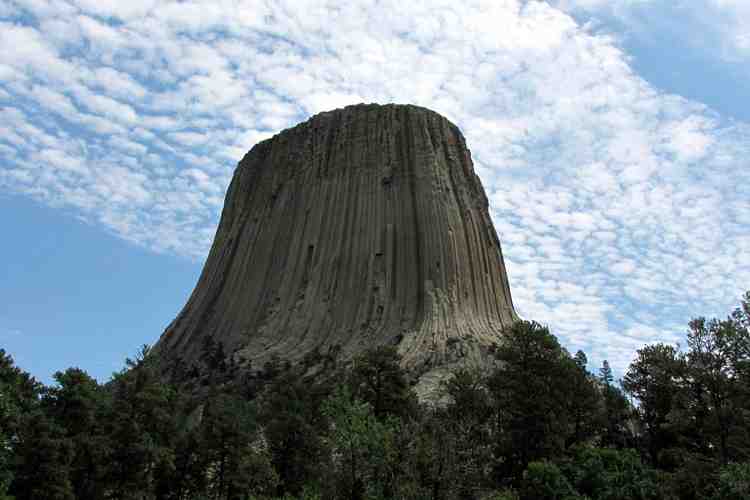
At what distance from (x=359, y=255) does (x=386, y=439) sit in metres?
35.4

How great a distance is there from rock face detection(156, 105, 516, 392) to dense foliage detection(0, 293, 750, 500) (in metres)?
14.6

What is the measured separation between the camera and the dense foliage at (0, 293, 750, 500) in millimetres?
22203

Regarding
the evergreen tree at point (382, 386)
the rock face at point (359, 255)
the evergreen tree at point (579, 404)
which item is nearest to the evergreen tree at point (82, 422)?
the evergreen tree at point (382, 386)

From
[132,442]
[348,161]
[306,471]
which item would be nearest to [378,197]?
[348,161]

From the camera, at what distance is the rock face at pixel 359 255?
172 ft

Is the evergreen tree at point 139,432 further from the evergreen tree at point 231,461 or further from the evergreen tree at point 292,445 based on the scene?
the evergreen tree at point 292,445

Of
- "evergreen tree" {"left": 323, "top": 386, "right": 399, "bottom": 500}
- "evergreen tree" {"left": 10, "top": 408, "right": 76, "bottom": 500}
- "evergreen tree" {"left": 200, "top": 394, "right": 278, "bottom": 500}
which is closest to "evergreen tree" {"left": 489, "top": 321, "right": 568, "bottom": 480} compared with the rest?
"evergreen tree" {"left": 323, "top": 386, "right": 399, "bottom": 500}

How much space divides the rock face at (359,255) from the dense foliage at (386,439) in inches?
576

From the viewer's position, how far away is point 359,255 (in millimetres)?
57125

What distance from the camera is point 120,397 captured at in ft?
85.7

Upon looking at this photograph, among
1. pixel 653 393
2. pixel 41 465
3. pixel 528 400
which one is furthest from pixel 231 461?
pixel 653 393

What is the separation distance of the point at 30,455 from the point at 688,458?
70.3ft

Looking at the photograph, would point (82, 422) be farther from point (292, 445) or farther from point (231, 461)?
point (292, 445)

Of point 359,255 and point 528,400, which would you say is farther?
point 359,255
